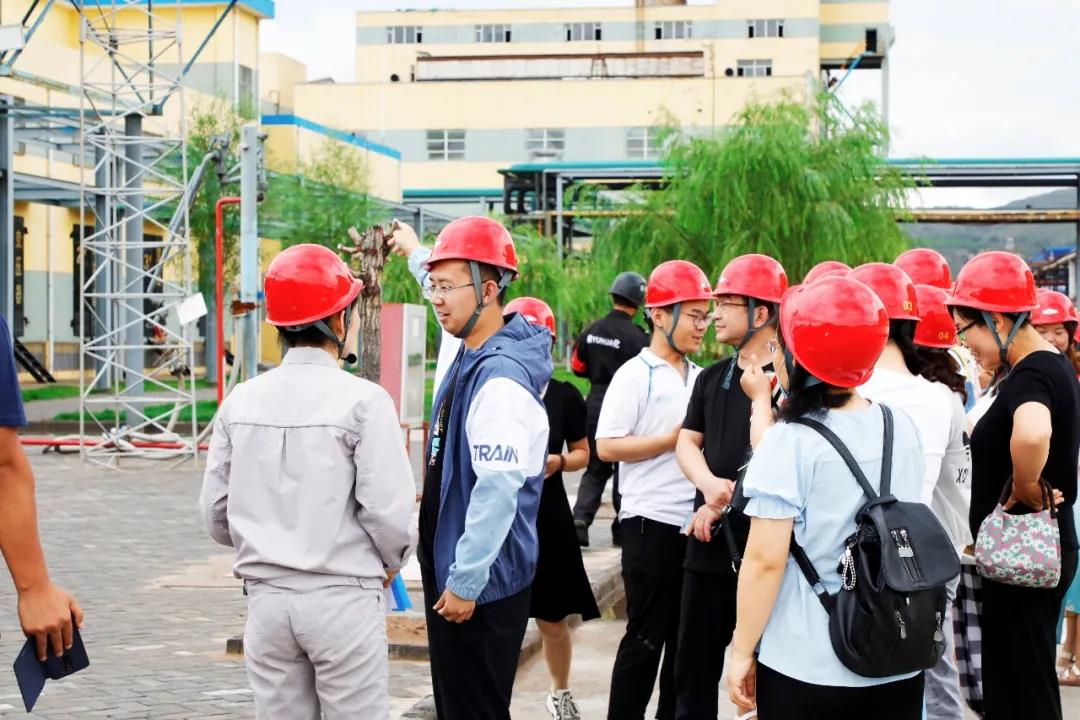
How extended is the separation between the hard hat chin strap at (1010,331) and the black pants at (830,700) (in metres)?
1.94

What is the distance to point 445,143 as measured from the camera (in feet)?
225

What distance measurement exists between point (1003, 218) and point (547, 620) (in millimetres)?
40710

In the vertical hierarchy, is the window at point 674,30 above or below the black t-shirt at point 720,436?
above

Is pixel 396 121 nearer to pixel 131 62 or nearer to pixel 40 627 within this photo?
pixel 131 62

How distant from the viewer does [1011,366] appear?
530cm

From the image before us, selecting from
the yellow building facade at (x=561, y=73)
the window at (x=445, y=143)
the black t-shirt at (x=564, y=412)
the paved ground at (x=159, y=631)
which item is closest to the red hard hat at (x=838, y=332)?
the paved ground at (x=159, y=631)

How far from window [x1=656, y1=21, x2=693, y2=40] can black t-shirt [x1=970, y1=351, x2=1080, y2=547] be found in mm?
74530

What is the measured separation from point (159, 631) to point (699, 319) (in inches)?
156

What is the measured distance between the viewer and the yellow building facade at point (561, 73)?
66375mm

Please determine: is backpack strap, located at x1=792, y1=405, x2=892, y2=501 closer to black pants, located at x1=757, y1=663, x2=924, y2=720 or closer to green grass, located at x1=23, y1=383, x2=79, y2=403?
black pants, located at x1=757, y1=663, x2=924, y2=720

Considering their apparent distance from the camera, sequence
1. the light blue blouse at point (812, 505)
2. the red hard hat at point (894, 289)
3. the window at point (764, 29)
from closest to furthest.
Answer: the light blue blouse at point (812, 505) → the red hard hat at point (894, 289) → the window at point (764, 29)

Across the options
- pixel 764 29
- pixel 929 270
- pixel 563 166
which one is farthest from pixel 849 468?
pixel 764 29

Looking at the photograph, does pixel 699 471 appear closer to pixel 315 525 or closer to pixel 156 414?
pixel 315 525

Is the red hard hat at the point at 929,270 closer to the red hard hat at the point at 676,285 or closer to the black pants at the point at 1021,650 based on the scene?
the red hard hat at the point at 676,285
